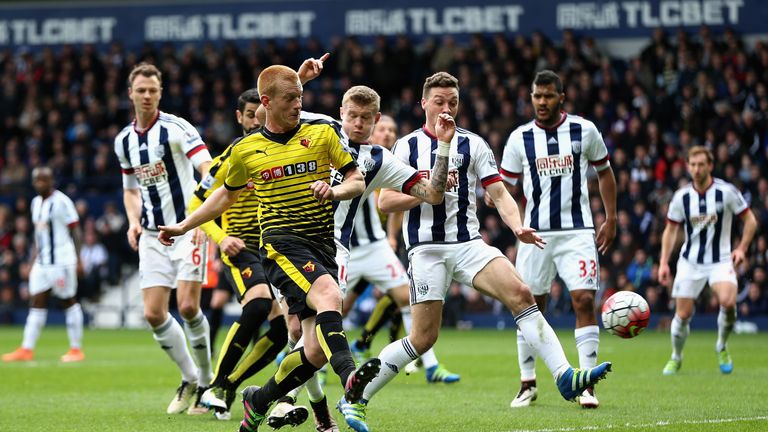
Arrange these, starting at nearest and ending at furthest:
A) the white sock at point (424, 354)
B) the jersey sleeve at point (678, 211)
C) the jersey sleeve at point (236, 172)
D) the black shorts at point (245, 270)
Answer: the jersey sleeve at point (236, 172)
the black shorts at point (245, 270)
the white sock at point (424, 354)
the jersey sleeve at point (678, 211)

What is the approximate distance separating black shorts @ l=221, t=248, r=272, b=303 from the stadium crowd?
13373 millimetres

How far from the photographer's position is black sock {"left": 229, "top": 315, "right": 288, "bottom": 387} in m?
8.10

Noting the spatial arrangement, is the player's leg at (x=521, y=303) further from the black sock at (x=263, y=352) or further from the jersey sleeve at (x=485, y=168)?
the black sock at (x=263, y=352)

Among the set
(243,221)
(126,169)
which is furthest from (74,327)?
(243,221)

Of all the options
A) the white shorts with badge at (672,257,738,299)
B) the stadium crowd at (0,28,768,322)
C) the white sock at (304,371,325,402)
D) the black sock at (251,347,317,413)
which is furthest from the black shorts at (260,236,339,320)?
the stadium crowd at (0,28,768,322)

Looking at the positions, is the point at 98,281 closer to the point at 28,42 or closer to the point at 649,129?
the point at 28,42

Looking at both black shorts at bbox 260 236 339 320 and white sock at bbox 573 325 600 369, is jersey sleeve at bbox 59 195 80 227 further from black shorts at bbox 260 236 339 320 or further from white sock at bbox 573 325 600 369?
black shorts at bbox 260 236 339 320

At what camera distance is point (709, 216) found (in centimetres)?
1243

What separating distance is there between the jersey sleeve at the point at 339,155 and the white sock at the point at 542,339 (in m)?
1.91

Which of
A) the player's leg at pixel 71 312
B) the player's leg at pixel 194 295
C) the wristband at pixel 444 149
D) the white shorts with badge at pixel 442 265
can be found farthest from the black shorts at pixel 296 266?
the player's leg at pixel 71 312

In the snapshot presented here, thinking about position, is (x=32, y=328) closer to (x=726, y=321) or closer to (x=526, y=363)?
(x=526, y=363)

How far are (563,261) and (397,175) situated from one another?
237 cm

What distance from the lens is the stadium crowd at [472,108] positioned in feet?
70.4

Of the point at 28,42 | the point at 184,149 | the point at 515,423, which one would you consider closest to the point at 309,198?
the point at 515,423
